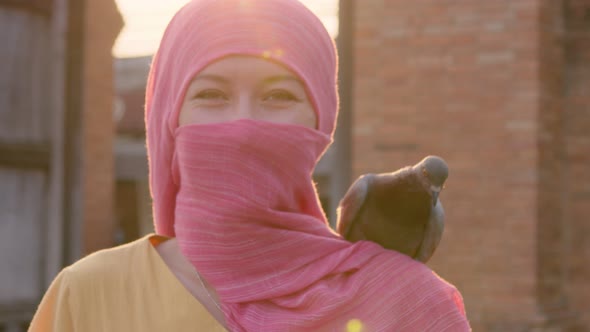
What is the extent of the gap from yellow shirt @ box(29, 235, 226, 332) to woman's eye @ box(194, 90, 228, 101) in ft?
0.98

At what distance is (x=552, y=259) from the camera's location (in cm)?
552

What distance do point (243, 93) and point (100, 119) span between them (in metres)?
6.79

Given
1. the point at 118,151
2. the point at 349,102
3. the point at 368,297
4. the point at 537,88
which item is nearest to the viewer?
the point at 368,297

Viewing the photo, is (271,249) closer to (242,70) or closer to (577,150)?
(242,70)

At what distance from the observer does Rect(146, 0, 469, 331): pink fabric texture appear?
1.73 meters

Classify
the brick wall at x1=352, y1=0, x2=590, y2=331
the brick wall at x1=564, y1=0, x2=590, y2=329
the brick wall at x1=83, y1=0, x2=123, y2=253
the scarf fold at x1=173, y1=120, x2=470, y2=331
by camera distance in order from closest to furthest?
the scarf fold at x1=173, y1=120, x2=470, y2=331 < the brick wall at x1=352, y1=0, x2=590, y2=331 < the brick wall at x1=564, y1=0, x2=590, y2=329 < the brick wall at x1=83, y1=0, x2=123, y2=253

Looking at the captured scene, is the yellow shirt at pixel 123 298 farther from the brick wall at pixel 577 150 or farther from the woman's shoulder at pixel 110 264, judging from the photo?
the brick wall at pixel 577 150

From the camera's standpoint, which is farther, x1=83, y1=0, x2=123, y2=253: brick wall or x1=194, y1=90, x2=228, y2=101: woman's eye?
x1=83, y1=0, x2=123, y2=253: brick wall

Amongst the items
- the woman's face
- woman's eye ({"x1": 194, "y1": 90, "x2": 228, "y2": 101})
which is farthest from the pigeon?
woman's eye ({"x1": 194, "y1": 90, "x2": 228, "y2": 101})

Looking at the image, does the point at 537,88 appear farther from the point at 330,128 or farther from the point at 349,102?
the point at 330,128

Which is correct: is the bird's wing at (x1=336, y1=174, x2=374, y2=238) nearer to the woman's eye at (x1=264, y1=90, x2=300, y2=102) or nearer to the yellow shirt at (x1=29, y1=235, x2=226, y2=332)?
the woman's eye at (x1=264, y1=90, x2=300, y2=102)

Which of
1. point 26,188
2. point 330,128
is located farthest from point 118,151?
point 330,128

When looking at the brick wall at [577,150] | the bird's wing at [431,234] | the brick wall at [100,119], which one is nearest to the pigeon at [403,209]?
the bird's wing at [431,234]

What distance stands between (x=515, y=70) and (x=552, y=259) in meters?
1.10
